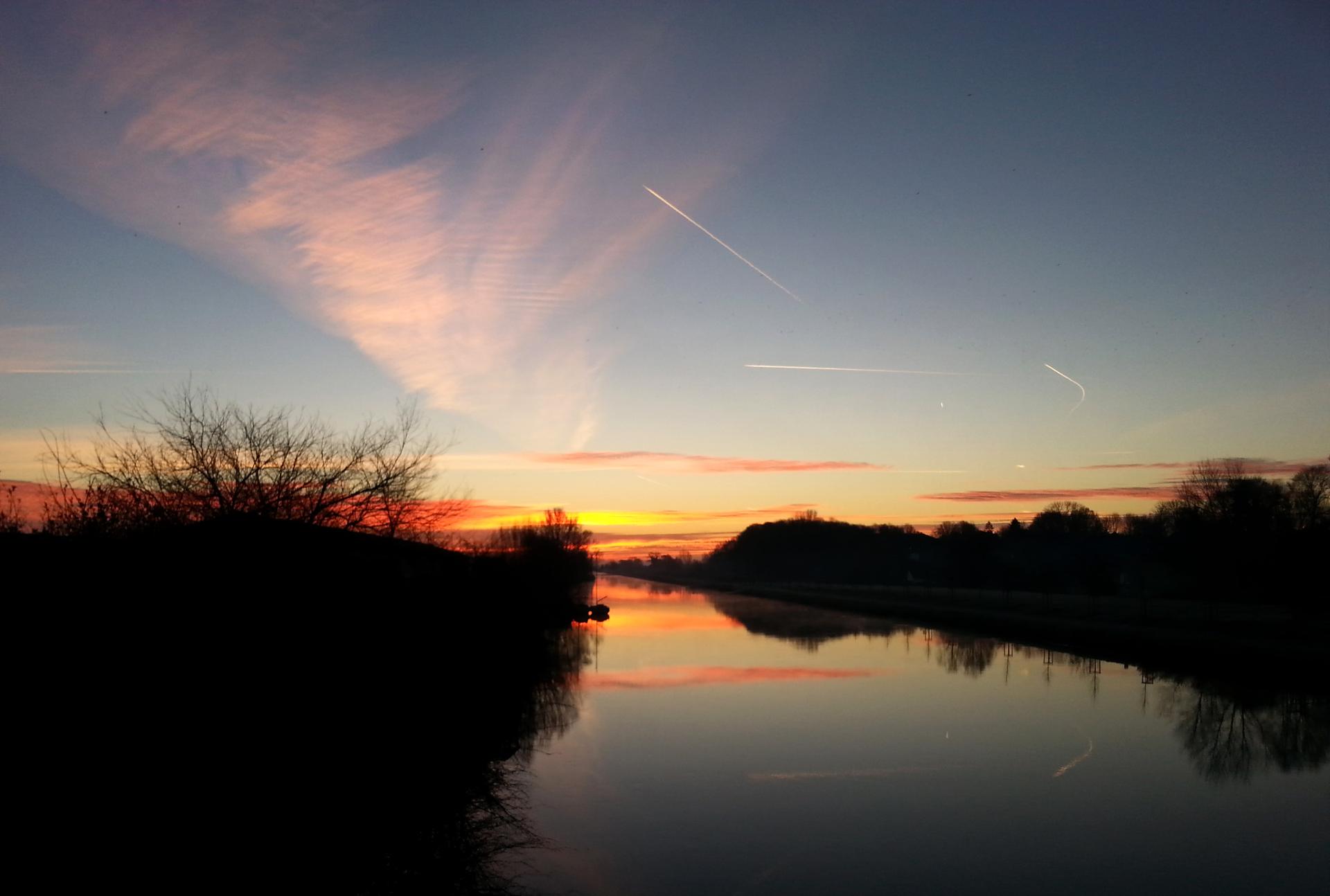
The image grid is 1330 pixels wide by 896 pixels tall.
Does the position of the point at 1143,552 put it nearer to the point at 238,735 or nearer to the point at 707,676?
the point at 707,676

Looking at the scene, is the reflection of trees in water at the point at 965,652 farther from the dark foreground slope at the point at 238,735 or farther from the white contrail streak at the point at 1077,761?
the dark foreground slope at the point at 238,735

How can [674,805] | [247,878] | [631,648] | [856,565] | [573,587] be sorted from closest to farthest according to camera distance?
[247,878] < [674,805] < [631,648] < [573,587] < [856,565]

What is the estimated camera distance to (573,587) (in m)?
77.1

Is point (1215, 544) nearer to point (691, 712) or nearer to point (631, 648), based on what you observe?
point (631, 648)

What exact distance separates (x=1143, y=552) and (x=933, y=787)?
79.6 metres

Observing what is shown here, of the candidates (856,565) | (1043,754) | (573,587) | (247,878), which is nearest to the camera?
(247,878)

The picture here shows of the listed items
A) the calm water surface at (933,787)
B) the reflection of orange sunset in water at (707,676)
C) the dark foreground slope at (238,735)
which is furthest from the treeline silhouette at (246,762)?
the reflection of orange sunset in water at (707,676)

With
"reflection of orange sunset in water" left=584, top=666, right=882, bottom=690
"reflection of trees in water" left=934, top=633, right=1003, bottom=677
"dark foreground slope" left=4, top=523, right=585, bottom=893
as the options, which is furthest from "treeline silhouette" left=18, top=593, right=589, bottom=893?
"reflection of trees in water" left=934, top=633, right=1003, bottom=677

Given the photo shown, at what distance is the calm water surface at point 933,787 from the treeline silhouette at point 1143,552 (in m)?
12.9

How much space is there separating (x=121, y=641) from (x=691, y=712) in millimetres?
12813

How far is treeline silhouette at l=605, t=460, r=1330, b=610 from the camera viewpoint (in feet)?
113

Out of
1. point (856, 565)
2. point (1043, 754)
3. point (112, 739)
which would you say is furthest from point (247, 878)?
point (856, 565)

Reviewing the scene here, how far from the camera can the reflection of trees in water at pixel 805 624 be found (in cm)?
4278

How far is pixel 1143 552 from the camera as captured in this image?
265 ft
